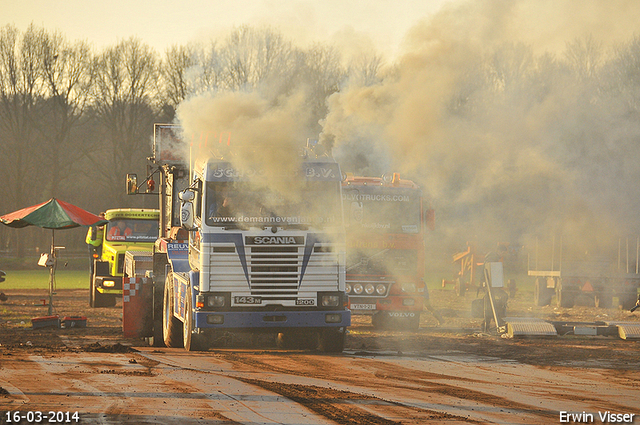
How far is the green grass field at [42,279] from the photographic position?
35062 mm

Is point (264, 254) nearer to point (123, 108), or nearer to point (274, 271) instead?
point (274, 271)

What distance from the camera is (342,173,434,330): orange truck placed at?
18.8 meters

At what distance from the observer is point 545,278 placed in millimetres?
27797

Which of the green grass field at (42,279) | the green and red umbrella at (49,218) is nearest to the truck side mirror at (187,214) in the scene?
the green and red umbrella at (49,218)

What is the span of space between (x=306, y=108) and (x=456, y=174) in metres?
6.97

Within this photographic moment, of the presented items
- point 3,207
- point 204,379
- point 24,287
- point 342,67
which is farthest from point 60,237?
point 204,379

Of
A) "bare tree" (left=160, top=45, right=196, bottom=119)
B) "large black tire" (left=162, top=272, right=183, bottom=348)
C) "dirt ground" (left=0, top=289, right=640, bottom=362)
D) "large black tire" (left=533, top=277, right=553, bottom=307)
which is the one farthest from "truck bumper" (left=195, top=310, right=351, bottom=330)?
"bare tree" (left=160, top=45, right=196, bottom=119)

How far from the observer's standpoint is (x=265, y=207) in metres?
13.1

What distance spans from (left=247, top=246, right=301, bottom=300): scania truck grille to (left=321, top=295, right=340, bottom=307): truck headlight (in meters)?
0.46

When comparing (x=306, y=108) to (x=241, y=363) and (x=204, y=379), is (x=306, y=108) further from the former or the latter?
(x=204, y=379)

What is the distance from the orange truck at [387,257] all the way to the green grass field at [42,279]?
19.0 m

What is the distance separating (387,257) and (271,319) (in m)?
6.25

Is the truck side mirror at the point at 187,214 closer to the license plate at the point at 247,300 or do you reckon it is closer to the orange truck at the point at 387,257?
the license plate at the point at 247,300

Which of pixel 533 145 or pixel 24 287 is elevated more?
pixel 533 145
